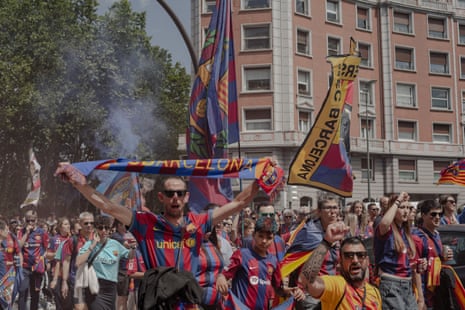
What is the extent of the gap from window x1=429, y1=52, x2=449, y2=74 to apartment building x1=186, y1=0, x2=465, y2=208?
6 centimetres

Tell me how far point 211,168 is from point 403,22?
3863 cm

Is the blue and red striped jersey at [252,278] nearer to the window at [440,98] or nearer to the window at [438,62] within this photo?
the window at [440,98]

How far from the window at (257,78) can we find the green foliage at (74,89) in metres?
4.97

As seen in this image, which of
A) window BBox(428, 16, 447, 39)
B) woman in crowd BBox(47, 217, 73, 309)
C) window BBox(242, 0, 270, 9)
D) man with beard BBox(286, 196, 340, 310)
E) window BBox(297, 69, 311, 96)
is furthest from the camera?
window BBox(428, 16, 447, 39)

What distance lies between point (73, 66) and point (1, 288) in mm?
24598

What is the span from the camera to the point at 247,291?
6020 mm

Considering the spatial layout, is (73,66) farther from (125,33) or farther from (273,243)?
(273,243)

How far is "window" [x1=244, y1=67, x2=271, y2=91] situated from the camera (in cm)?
3606

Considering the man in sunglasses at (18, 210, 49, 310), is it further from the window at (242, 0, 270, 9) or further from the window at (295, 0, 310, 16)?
the window at (295, 0, 310, 16)

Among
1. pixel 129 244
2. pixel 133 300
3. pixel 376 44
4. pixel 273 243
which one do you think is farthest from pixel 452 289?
pixel 376 44

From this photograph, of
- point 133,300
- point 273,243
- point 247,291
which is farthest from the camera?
point 133,300

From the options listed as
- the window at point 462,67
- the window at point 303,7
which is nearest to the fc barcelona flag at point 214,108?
the window at point 303,7

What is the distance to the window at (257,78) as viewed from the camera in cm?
3606

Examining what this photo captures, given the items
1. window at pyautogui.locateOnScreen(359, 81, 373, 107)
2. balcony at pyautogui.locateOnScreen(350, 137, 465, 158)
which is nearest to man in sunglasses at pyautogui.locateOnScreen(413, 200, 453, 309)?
balcony at pyautogui.locateOnScreen(350, 137, 465, 158)
